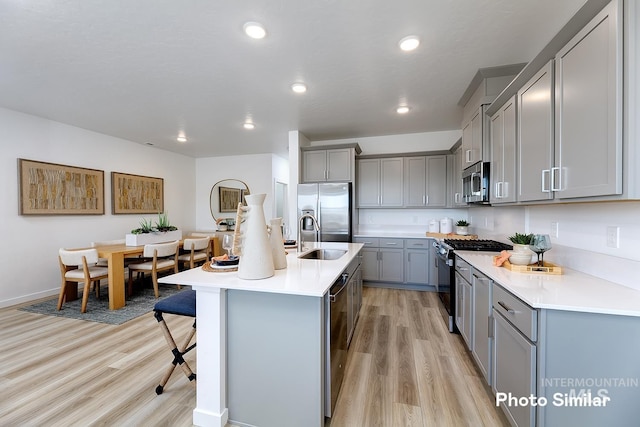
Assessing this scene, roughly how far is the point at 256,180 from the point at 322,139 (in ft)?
7.20

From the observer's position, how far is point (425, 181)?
4418 millimetres

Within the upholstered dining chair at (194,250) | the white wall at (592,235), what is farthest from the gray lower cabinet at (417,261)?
the upholstered dining chair at (194,250)

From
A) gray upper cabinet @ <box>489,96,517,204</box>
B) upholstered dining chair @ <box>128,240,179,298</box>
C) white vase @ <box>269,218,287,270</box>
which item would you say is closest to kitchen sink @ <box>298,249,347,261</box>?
white vase @ <box>269,218,287,270</box>

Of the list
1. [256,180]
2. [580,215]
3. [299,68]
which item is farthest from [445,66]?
[256,180]

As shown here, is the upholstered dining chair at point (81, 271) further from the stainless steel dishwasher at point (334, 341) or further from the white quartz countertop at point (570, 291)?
the white quartz countertop at point (570, 291)

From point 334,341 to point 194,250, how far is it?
156 inches

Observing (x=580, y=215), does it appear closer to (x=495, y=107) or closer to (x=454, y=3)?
(x=495, y=107)

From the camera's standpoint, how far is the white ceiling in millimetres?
1780

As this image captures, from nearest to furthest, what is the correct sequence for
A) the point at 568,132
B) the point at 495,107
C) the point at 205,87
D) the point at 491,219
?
the point at 568,132 → the point at 495,107 → the point at 205,87 → the point at 491,219

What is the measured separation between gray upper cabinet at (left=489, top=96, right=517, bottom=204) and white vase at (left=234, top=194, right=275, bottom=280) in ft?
6.39

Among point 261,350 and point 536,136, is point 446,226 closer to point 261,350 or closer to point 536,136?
point 536,136

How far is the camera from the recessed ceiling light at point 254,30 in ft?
6.25

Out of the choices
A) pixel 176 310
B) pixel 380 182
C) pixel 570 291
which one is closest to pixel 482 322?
pixel 570 291

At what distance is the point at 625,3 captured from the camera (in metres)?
1.10
